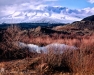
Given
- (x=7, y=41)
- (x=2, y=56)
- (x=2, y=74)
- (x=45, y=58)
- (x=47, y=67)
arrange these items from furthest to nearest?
(x=7, y=41)
(x=2, y=56)
(x=45, y=58)
(x=47, y=67)
(x=2, y=74)

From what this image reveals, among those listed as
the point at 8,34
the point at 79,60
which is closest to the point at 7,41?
the point at 8,34

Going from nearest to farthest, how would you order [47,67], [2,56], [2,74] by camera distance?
[2,74], [47,67], [2,56]

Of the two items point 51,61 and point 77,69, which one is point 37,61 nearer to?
point 51,61

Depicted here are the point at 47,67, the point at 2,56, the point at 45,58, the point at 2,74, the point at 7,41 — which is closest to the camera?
the point at 2,74

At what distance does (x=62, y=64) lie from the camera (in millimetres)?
18031

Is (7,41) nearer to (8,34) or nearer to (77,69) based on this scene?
(8,34)

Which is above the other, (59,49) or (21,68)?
(59,49)

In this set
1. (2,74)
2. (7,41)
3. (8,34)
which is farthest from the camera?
(8,34)

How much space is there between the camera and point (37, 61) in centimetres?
1902

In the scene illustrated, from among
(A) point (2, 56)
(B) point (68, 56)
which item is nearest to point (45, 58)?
(B) point (68, 56)

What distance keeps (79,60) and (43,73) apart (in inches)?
90.3

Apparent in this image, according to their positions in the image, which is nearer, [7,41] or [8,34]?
[7,41]

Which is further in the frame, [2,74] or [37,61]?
[37,61]

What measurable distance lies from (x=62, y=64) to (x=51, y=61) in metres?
0.76
